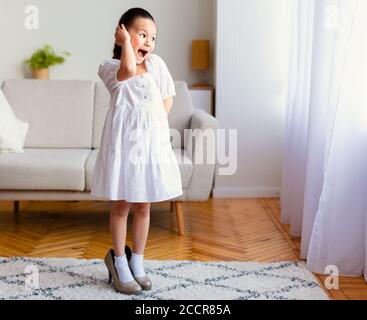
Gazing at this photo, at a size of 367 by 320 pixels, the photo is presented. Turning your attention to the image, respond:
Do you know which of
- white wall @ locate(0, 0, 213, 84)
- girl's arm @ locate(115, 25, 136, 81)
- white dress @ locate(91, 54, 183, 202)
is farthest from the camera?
white wall @ locate(0, 0, 213, 84)

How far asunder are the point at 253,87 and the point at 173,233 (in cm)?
132

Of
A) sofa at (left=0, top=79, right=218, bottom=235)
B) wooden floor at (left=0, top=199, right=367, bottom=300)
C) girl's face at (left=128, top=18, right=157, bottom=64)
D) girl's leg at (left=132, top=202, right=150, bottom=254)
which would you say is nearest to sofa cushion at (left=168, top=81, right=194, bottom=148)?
sofa at (left=0, top=79, right=218, bottom=235)

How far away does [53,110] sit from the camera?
3859mm

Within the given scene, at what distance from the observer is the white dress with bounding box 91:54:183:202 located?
237 cm

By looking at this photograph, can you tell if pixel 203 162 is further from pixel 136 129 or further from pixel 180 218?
pixel 136 129

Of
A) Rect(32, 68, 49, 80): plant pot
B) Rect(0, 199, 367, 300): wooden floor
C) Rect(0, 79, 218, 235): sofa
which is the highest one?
Rect(32, 68, 49, 80): plant pot

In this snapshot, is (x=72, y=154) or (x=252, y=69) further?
(x=252, y=69)

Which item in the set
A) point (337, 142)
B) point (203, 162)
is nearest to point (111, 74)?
point (337, 142)

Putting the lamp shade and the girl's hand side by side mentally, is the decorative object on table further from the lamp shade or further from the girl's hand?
the girl's hand

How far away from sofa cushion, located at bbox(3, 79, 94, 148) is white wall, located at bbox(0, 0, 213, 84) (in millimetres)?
805

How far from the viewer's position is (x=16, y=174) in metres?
3.24
